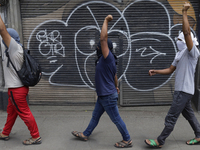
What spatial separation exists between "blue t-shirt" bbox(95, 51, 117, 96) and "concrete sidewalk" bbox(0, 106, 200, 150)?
96cm

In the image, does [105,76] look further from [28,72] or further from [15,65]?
[15,65]

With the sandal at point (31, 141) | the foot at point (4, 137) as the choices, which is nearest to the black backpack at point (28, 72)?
the sandal at point (31, 141)

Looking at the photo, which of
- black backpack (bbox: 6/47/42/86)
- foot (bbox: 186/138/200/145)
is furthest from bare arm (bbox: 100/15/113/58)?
foot (bbox: 186/138/200/145)

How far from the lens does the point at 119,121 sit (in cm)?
321

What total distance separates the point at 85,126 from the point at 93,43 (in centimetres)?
187

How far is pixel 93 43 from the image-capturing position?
4945mm

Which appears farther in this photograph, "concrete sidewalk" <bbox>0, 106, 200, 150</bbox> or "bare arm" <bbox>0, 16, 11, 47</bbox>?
"concrete sidewalk" <bbox>0, 106, 200, 150</bbox>

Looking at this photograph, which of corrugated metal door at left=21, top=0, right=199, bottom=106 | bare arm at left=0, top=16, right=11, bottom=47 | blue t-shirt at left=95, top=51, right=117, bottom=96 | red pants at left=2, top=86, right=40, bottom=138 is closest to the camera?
bare arm at left=0, top=16, right=11, bottom=47

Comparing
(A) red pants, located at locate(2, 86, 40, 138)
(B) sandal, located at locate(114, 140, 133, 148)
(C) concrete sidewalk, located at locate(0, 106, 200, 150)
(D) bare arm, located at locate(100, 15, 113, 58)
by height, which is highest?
(D) bare arm, located at locate(100, 15, 113, 58)

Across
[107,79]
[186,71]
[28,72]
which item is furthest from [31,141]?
[186,71]

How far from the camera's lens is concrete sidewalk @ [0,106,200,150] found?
3453 millimetres

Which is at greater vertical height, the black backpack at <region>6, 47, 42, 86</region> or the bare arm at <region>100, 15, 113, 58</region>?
the bare arm at <region>100, 15, 113, 58</region>

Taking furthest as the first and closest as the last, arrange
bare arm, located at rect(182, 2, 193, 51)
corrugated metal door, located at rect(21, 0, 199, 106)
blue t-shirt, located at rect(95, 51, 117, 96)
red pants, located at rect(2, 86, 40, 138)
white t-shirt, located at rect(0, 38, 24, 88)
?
1. corrugated metal door, located at rect(21, 0, 199, 106)
2. red pants, located at rect(2, 86, 40, 138)
3. white t-shirt, located at rect(0, 38, 24, 88)
4. blue t-shirt, located at rect(95, 51, 117, 96)
5. bare arm, located at rect(182, 2, 193, 51)

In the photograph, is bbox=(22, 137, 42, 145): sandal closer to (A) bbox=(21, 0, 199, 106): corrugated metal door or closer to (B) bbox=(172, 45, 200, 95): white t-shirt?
(A) bbox=(21, 0, 199, 106): corrugated metal door
